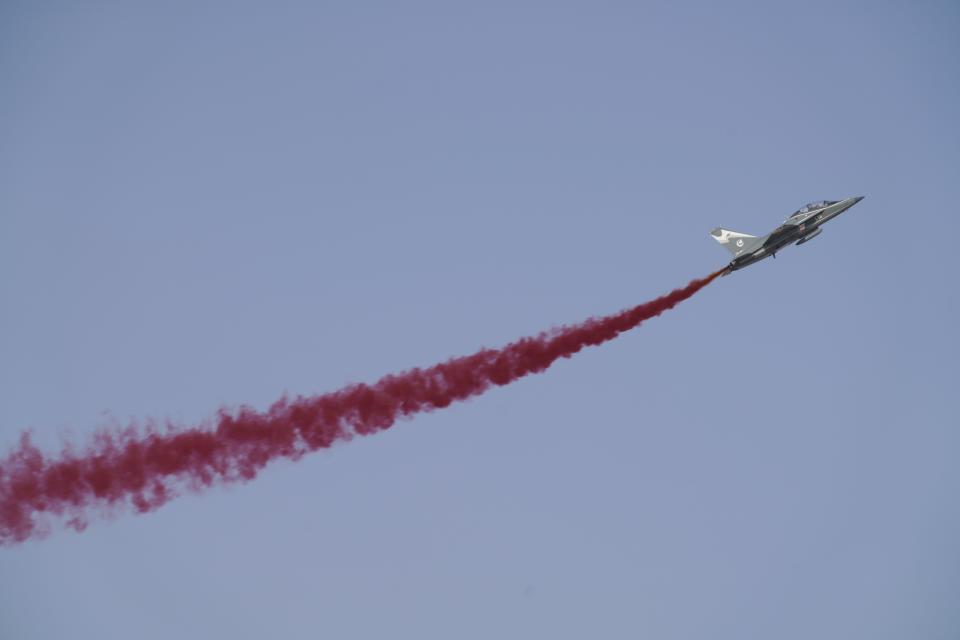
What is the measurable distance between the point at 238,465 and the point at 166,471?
13.1 ft

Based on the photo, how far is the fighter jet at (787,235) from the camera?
6316cm

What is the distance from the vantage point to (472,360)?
63469 mm

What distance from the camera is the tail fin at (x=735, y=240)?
210ft

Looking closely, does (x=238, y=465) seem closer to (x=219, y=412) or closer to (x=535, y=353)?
(x=219, y=412)

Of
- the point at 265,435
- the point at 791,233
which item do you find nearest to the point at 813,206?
the point at 791,233

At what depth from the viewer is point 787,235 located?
63.7m

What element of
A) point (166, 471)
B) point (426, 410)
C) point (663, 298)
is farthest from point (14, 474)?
point (663, 298)

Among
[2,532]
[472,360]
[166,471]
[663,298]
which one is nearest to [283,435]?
[166,471]

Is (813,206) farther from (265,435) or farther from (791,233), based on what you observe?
(265,435)

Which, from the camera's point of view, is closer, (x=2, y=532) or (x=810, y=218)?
(x=2, y=532)

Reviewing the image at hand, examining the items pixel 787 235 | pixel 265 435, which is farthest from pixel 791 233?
pixel 265 435

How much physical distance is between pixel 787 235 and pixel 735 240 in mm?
3602

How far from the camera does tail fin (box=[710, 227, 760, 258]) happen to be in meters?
63.9

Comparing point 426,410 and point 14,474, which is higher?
point 14,474
